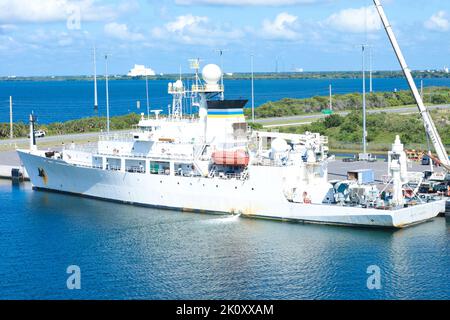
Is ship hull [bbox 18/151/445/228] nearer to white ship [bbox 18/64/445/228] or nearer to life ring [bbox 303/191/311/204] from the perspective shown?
white ship [bbox 18/64/445/228]

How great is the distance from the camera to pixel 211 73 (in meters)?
52.1

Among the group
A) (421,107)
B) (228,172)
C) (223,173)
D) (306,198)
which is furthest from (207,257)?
(421,107)

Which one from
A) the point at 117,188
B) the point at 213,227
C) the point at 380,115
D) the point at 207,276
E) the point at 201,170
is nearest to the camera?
the point at 207,276

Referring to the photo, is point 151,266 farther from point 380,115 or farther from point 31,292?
point 380,115

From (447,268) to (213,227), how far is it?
44.8 ft

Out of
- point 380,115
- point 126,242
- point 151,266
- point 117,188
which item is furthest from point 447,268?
point 380,115

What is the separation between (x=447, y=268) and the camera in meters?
35.7

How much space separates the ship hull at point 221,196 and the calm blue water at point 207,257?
2.43ft

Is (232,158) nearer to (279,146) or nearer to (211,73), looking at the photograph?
(279,146)

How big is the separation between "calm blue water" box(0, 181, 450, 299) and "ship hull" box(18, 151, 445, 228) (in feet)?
2.43

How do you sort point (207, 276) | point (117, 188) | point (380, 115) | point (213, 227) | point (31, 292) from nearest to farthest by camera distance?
point (31, 292)
point (207, 276)
point (213, 227)
point (117, 188)
point (380, 115)

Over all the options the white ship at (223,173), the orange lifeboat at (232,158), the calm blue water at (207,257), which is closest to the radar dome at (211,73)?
the white ship at (223,173)

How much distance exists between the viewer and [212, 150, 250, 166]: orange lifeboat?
47375 millimetres
